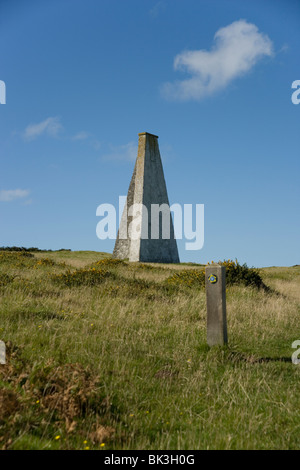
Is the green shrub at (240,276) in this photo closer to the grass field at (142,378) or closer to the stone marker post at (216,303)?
the grass field at (142,378)

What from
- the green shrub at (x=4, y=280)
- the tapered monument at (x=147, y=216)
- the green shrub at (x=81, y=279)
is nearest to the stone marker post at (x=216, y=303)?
the green shrub at (x=81, y=279)

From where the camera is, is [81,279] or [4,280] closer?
[4,280]

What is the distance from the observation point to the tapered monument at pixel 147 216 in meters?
30.2

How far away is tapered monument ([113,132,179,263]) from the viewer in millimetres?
30250

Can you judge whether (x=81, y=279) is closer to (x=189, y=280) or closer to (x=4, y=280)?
(x=4, y=280)

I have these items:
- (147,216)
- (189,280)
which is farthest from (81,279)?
(147,216)

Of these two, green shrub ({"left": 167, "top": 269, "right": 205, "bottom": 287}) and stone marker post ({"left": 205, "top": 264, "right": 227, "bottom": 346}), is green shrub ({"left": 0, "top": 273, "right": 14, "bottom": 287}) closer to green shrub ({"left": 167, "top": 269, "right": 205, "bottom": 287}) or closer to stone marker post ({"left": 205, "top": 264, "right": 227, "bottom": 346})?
green shrub ({"left": 167, "top": 269, "right": 205, "bottom": 287})

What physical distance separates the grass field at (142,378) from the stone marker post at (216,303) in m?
0.26

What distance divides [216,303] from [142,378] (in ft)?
7.45

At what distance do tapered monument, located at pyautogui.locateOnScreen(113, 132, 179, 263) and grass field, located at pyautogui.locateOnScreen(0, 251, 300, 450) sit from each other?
740 inches

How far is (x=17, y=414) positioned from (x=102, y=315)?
211 inches

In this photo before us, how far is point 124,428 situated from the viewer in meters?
4.52

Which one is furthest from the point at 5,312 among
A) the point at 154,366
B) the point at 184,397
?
the point at 184,397

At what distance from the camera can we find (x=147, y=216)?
101ft
